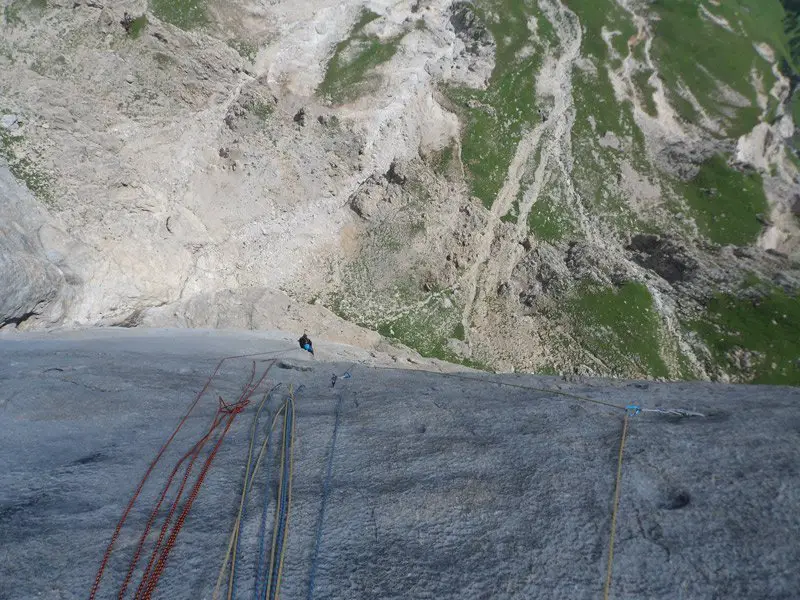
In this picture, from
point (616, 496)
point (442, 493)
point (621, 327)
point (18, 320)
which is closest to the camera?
point (616, 496)

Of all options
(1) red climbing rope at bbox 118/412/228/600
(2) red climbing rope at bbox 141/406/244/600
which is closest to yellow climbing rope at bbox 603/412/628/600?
(2) red climbing rope at bbox 141/406/244/600

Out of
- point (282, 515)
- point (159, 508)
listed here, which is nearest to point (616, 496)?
point (282, 515)

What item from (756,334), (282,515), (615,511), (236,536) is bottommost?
(236,536)

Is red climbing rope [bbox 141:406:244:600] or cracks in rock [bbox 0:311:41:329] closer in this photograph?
red climbing rope [bbox 141:406:244:600]

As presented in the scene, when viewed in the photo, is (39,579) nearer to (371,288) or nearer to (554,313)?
(371,288)

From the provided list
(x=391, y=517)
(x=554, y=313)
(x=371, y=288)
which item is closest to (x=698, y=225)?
(x=554, y=313)

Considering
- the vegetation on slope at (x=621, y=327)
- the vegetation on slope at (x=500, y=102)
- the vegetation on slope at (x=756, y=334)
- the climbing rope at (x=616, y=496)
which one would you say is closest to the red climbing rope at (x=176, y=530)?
the climbing rope at (x=616, y=496)

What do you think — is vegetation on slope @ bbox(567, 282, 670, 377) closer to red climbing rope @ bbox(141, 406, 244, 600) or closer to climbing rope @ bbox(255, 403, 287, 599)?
climbing rope @ bbox(255, 403, 287, 599)

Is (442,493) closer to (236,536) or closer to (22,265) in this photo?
(236,536)

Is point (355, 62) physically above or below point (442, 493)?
above

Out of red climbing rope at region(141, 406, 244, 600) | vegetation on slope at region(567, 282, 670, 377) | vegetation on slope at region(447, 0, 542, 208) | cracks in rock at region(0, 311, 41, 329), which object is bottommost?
red climbing rope at region(141, 406, 244, 600)
